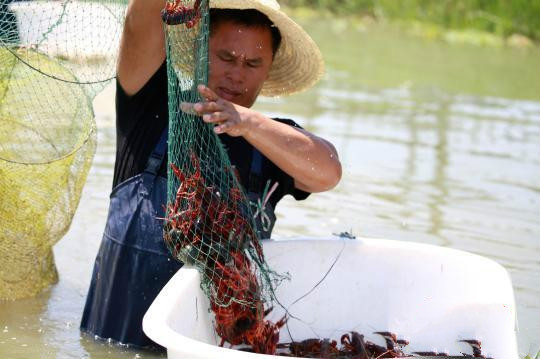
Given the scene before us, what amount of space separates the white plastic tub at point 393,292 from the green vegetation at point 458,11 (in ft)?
45.7

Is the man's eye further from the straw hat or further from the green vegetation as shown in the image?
the green vegetation

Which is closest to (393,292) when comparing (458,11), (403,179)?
(403,179)

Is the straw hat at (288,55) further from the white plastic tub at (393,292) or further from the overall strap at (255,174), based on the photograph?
the white plastic tub at (393,292)

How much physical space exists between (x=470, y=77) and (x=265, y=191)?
9.54 metres

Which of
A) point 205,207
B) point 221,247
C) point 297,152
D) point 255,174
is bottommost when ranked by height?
point 221,247

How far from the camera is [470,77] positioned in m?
13.1

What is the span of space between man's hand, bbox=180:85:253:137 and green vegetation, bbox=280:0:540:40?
14.6m

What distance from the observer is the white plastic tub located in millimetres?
4094

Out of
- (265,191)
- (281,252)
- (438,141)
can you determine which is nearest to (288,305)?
(281,252)

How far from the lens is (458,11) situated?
18.4m

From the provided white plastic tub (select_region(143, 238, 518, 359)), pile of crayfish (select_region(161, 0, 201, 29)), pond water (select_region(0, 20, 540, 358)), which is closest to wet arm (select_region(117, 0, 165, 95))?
pile of crayfish (select_region(161, 0, 201, 29))

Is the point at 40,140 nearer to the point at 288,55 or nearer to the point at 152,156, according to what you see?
the point at 152,156

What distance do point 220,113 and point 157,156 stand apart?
2.04ft

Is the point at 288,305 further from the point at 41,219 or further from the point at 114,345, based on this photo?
the point at 41,219
